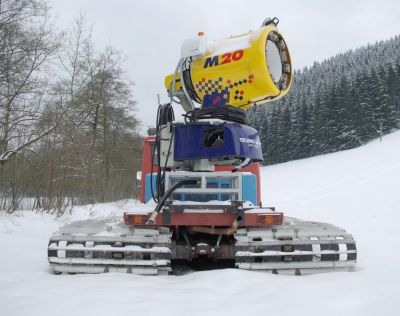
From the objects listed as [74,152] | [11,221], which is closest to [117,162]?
[74,152]

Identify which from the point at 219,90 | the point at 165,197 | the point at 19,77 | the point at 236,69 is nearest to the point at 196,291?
the point at 165,197

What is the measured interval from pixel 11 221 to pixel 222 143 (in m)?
5.43

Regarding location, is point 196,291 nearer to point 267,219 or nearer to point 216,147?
point 267,219

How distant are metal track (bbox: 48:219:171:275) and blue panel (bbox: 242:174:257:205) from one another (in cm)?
184

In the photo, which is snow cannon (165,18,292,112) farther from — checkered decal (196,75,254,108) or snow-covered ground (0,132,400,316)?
snow-covered ground (0,132,400,316)

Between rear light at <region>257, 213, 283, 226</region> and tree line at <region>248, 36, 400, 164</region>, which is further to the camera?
tree line at <region>248, 36, 400, 164</region>

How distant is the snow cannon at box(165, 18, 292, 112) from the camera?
3.98 metres

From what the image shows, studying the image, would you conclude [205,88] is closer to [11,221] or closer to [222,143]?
[222,143]

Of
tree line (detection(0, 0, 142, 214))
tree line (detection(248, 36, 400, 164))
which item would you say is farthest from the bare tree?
tree line (detection(248, 36, 400, 164))

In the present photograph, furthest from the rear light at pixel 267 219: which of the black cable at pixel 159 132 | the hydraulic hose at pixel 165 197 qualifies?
the black cable at pixel 159 132

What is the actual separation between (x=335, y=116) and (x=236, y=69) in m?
59.6

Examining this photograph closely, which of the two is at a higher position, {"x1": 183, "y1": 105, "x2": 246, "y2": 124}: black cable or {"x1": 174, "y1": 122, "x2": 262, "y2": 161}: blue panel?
{"x1": 183, "y1": 105, "x2": 246, "y2": 124}: black cable

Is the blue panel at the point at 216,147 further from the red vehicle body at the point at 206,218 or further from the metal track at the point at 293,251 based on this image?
the metal track at the point at 293,251

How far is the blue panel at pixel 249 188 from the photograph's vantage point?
551cm
